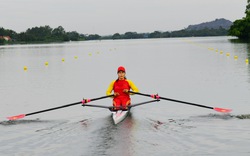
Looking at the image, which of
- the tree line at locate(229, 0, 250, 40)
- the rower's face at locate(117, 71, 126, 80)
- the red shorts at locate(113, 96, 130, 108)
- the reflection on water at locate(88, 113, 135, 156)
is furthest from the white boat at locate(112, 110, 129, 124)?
the tree line at locate(229, 0, 250, 40)

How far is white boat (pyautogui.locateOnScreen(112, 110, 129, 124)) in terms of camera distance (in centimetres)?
1484

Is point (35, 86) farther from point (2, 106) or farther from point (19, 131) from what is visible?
point (19, 131)

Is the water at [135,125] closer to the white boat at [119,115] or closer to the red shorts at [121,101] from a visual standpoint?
the white boat at [119,115]

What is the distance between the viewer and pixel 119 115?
49.9 ft

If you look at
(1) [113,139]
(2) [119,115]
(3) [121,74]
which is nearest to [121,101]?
(3) [121,74]

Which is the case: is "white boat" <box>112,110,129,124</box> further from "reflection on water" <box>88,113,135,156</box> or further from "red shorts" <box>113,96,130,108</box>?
"red shorts" <box>113,96,130,108</box>

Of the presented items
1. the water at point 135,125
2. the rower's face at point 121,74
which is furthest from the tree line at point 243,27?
the rower's face at point 121,74

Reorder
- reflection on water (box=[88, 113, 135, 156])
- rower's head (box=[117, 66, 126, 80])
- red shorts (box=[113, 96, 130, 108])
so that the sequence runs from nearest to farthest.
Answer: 1. reflection on water (box=[88, 113, 135, 156])
2. rower's head (box=[117, 66, 126, 80])
3. red shorts (box=[113, 96, 130, 108])

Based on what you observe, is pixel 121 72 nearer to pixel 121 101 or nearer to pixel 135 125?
pixel 121 101

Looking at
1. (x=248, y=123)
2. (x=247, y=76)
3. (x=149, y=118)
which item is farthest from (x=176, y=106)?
(x=247, y=76)

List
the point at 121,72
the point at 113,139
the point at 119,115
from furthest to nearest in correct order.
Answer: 1. the point at 121,72
2. the point at 119,115
3. the point at 113,139

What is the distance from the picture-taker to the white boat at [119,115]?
1484 cm

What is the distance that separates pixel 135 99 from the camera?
2178cm

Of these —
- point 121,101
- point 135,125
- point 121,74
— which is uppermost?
point 121,74
